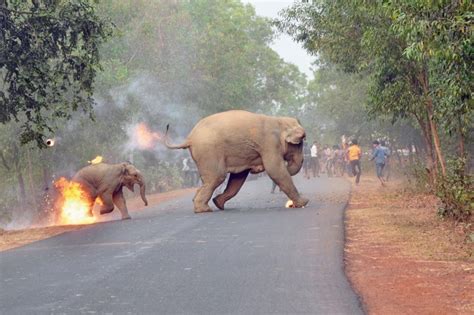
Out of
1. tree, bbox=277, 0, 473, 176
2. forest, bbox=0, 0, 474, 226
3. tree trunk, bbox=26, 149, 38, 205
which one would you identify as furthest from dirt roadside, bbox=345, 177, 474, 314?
tree trunk, bbox=26, 149, 38, 205

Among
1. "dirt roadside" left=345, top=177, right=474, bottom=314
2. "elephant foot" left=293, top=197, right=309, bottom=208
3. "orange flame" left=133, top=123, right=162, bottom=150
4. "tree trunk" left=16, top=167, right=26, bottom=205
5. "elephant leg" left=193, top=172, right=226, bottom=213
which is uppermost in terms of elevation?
"orange flame" left=133, top=123, right=162, bottom=150

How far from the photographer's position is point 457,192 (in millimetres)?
13156

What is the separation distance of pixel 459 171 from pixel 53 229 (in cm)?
861

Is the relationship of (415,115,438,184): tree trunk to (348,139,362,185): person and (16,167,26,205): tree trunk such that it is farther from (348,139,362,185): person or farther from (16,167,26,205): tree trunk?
(16,167,26,205): tree trunk

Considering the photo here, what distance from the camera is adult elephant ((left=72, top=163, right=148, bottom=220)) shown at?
1917 centimetres

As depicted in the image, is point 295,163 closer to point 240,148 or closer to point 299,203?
point 299,203

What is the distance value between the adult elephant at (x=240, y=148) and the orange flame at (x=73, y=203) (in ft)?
9.27

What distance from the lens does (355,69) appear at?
20.0 m

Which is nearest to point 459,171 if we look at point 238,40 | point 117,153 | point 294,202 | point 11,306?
point 294,202

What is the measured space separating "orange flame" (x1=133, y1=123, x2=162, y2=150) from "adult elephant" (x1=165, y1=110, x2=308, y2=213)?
52.6ft

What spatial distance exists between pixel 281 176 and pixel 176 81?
806 inches

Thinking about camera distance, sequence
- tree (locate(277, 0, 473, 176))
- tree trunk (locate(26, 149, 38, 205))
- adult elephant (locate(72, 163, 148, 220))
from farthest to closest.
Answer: tree trunk (locate(26, 149, 38, 205)) → adult elephant (locate(72, 163, 148, 220)) → tree (locate(277, 0, 473, 176))

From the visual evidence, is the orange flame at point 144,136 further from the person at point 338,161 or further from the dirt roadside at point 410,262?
the dirt roadside at point 410,262

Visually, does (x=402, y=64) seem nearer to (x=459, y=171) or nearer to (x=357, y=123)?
(x=459, y=171)
